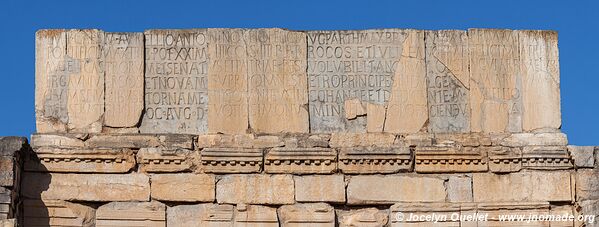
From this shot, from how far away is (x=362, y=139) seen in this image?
1545 cm

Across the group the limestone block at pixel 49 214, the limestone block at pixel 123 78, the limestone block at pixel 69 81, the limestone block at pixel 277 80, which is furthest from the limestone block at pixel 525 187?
the limestone block at pixel 49 214

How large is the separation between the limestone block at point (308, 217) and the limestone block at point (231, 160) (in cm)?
59

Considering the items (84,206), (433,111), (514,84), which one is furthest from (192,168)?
(514,84)

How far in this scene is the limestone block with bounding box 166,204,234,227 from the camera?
15172 mm

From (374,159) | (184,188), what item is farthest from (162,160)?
(374,159)

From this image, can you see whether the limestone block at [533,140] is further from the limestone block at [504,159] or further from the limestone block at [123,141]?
the limestone block at [123,141]

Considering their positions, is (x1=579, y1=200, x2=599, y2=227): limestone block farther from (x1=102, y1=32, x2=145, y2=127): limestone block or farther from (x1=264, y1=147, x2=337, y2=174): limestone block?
(x1=102, y1=32, x2=145, y2=127): limestone block

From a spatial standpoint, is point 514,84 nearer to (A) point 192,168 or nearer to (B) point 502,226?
(B) point 502,226

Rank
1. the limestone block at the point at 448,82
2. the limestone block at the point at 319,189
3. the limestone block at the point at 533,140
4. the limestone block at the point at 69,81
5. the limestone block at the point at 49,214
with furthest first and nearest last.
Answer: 1. the limestone block at the point at 448,82
2. the limestone block at the point at 533,140
3. the limestone block at the point at 69,81
4. the limestone block at the point at 319,189
5. the limestone block at the point at 49,214

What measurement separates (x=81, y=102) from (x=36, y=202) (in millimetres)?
1201

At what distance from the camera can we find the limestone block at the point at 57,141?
15.2 metres

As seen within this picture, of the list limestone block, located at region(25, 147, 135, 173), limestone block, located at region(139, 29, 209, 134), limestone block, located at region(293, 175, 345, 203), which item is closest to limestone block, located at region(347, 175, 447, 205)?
limestone block, located at region(293, 175, 345, 203)

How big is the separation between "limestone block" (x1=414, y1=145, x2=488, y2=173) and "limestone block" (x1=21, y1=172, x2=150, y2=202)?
9.89 ft

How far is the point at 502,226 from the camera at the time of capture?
50.5 ft
